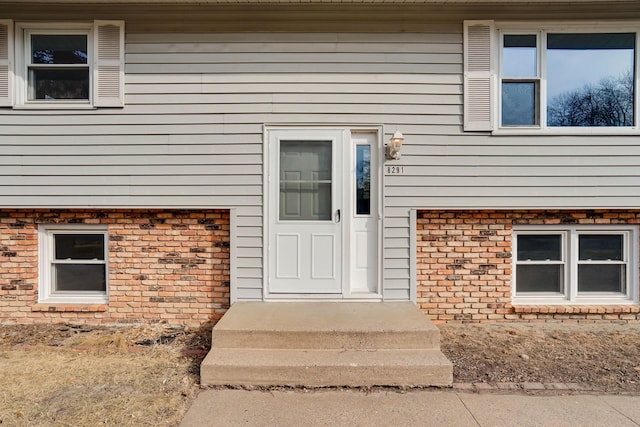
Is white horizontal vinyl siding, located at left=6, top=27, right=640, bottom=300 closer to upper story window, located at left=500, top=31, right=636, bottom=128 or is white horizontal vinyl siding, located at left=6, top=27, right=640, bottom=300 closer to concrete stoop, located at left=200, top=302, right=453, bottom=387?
upper story window, located at left=500, top=31, right=636, bottom=128

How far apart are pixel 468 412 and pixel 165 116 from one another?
13.4 feet

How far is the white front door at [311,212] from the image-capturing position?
4.11 metres

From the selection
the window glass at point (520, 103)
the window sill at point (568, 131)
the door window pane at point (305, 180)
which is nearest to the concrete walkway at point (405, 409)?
the door window pane at point (305, 180)

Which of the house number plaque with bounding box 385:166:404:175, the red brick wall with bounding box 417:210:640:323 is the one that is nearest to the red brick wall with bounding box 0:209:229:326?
the house number plaque with bounding box 385:166:404:175

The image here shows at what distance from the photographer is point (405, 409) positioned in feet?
8.72

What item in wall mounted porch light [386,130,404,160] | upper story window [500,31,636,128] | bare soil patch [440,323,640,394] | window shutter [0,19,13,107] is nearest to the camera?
bare soil patch [440,323,640,394]

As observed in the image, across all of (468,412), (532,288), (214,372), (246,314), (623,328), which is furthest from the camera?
(532,288)

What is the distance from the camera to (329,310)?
3785 mm

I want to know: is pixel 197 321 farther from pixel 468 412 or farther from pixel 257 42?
pixel 257 42

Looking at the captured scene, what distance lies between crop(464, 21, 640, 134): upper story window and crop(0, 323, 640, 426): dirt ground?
7.54 ft

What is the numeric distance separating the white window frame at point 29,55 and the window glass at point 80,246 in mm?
1521

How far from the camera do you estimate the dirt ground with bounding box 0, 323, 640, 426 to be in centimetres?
264

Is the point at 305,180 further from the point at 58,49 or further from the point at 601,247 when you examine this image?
the point at 601,247

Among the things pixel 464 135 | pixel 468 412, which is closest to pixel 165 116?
pixel 464 135
